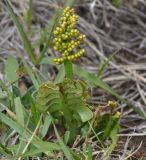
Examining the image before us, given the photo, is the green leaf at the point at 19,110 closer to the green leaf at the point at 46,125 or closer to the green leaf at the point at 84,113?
the green leaf at the point at 46,125

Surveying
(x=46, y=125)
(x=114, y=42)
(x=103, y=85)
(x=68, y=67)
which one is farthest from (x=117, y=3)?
(x=46, y=125)

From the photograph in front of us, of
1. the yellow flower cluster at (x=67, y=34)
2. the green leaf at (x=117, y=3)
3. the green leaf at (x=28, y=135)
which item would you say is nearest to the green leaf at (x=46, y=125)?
the green leaf at (x=28, y=135)

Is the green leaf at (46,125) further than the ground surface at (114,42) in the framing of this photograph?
No

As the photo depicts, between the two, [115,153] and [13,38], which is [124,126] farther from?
[13,38]

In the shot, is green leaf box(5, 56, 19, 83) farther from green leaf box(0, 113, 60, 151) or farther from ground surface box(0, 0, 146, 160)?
green leaf box(0, 113, 60, 151)

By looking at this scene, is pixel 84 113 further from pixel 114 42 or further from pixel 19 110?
pixel 114 42

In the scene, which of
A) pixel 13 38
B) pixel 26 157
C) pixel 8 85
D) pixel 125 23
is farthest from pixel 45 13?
pixel 26 157
